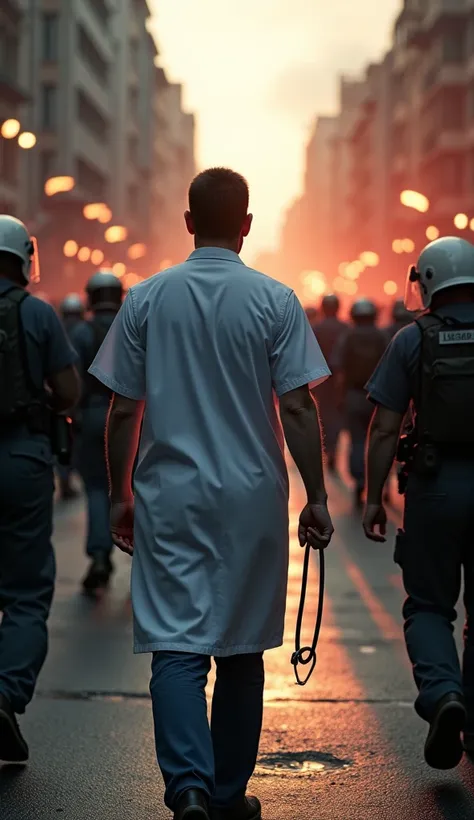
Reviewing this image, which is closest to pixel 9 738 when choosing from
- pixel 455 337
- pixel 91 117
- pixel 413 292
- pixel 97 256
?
pixel 455 337

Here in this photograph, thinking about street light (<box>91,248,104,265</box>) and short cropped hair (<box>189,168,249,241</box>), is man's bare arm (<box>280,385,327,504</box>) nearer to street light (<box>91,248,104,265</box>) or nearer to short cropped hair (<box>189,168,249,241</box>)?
short cropped hair (<box>189,168,249,241</box>)

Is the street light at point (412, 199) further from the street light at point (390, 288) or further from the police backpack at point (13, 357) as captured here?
the street light at point (390, 288)

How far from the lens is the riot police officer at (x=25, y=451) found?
5250 mm

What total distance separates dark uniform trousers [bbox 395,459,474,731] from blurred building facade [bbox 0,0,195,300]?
134ft

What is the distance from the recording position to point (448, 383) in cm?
504

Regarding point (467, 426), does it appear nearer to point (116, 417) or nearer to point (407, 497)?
point (407, 497)

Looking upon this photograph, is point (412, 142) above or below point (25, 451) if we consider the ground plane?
below

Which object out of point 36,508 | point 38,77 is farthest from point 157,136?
point 36,508

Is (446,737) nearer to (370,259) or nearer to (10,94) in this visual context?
(10,94)

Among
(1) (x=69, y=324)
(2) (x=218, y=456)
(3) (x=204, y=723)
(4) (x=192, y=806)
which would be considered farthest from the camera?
(1) (x=69, y=324)

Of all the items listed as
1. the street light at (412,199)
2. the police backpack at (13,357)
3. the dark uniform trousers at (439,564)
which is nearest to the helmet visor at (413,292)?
the dark uniform trousers at (439,564)

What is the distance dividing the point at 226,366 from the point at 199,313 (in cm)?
17

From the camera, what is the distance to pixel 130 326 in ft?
13.8

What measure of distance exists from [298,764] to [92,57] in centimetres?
6889
